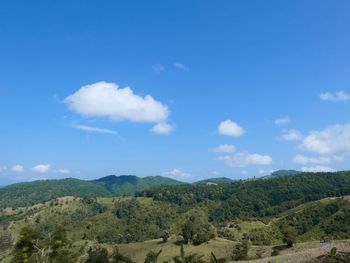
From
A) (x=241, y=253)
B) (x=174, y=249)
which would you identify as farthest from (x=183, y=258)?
(x=174, y=249)

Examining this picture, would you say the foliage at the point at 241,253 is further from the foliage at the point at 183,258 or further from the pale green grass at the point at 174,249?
the foliage at the point at 183,258

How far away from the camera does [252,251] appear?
284 ft

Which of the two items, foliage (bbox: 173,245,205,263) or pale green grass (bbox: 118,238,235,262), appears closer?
foliage (bbox: 173,245,205,263)

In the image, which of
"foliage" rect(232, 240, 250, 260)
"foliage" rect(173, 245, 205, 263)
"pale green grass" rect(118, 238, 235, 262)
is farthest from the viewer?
"pale green grass" rect(118, 238, 235, 262)

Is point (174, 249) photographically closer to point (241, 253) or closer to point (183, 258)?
point (241, 253)

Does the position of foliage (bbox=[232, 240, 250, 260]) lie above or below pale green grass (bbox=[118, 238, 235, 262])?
above

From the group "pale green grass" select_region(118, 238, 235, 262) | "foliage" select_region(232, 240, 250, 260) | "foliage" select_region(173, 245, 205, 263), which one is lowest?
"pale green grass" select_region(118, 238, 235, 262)

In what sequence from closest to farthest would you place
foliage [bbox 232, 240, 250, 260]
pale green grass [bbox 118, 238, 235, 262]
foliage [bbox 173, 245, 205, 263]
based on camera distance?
foliage [bbox 173, 245, 205, 263] < foliage [bbox 232, 240, 250, 260] < pale green grass [bbox 118, 238, 235, 262]

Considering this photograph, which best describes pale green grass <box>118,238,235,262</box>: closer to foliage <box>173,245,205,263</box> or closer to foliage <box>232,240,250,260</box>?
foliage <box>232,240,250,260</box>

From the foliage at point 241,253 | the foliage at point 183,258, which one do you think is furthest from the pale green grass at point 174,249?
the foliage at point 183,258

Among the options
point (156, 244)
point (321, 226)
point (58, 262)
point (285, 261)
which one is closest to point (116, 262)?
point (58, 262)

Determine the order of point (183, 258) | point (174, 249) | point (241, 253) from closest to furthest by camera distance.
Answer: point (183, 258) < point (241, 253) < point (174, 249)

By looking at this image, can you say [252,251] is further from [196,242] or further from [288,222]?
[288,222]

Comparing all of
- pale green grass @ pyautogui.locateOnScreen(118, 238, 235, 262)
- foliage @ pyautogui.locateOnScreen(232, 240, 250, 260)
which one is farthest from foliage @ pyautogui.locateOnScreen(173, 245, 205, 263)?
pale green grass @ pyautogui.locateOnScreen(118, 238, 235, 262)
